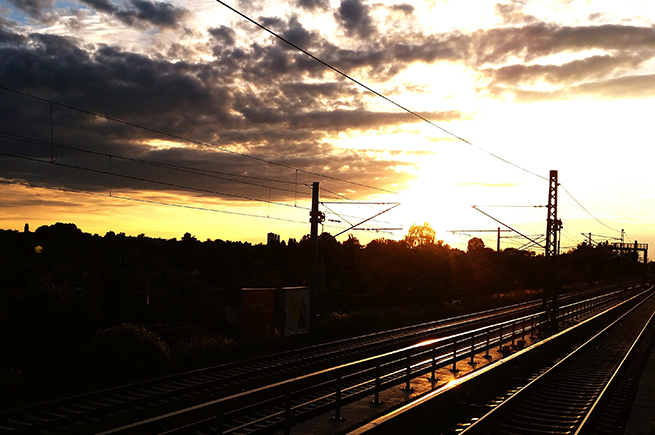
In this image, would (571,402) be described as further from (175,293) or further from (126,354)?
(175,293)

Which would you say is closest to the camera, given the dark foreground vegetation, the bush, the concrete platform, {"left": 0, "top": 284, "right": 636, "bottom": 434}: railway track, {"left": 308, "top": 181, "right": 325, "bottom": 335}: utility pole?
{"left": 0, "top": 284, "right": 636, "bottom": 434}: railway track

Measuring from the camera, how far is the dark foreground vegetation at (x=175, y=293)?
63.8ft

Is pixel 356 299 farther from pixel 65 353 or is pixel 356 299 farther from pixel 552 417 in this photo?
pixel 552 417

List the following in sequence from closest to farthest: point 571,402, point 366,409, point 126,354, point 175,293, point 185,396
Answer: point 366,409 → point 571,402 → point 185,396 → point 126,354 → point 175,293

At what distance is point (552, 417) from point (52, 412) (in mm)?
11271

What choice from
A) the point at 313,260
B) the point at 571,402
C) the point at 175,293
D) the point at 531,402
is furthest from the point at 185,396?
the point at 175,293

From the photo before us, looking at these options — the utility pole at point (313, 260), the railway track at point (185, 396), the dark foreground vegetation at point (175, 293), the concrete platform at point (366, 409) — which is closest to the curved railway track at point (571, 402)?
the concrete platform at point (366, 409)

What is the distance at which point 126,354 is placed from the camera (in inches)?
734

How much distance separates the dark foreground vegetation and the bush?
0.03 m

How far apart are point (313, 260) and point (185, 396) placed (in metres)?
15.5

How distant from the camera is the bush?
1840cm

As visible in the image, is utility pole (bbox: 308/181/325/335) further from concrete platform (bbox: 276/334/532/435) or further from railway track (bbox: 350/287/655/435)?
concrete platform (bbox: 276/334/532/435)

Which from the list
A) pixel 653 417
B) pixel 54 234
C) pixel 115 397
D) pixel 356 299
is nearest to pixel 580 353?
pixel 653 417

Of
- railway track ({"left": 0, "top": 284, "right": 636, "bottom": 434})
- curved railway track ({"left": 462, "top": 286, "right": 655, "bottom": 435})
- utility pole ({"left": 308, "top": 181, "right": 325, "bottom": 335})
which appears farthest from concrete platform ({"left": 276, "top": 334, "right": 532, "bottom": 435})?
utility pole ({"left": 308, "top": 181, "right": 325, "bottom": 335})
